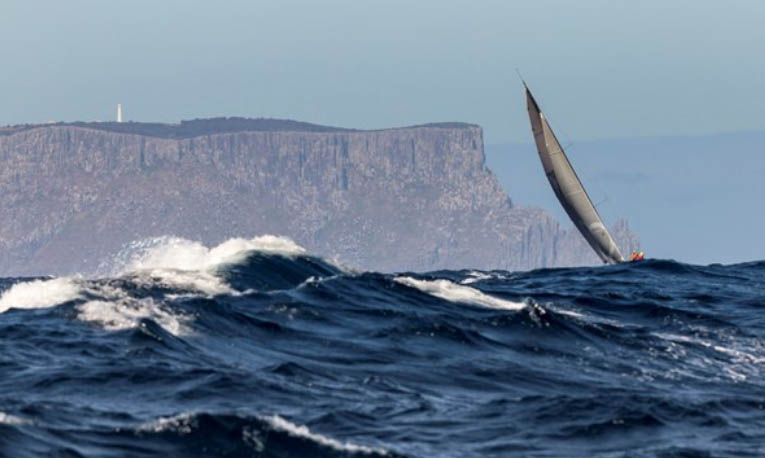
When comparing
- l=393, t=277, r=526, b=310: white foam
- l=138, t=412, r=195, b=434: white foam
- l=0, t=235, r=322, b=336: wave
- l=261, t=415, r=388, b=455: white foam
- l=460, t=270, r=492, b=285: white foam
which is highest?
l=0, t=235, r=322, b=336: wave

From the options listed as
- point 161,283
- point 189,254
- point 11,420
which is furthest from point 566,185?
point 11,420

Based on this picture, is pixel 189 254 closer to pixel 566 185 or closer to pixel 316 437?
pixel 316 437

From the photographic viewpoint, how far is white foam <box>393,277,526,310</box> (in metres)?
64.8

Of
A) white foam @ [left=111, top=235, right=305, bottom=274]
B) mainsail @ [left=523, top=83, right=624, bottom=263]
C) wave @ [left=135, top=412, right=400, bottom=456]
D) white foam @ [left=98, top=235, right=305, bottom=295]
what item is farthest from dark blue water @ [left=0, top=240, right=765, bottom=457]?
mainsail @ [left=523, top=83, right=624, bottom=263]

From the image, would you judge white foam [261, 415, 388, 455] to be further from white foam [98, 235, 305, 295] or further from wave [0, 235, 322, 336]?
white foam [98, 235, 305, 295]

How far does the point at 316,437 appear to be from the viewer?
36406 millimetres

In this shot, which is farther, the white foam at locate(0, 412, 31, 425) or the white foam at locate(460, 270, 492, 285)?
the white foam at locate(460, 270, 492, 285)

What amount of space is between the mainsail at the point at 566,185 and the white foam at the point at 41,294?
199 ft

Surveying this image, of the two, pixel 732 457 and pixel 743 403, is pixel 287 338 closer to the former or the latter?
pixel 743 403

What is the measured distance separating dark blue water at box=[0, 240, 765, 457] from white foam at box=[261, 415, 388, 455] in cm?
7

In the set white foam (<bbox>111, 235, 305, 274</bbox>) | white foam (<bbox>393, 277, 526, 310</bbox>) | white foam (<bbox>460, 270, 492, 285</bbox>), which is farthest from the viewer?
white foam (<bbox>460, 270, 492, 285</bbox>)

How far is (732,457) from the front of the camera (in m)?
37.7

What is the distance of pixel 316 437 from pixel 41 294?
2712 centimetres

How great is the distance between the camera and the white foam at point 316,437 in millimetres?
35500
